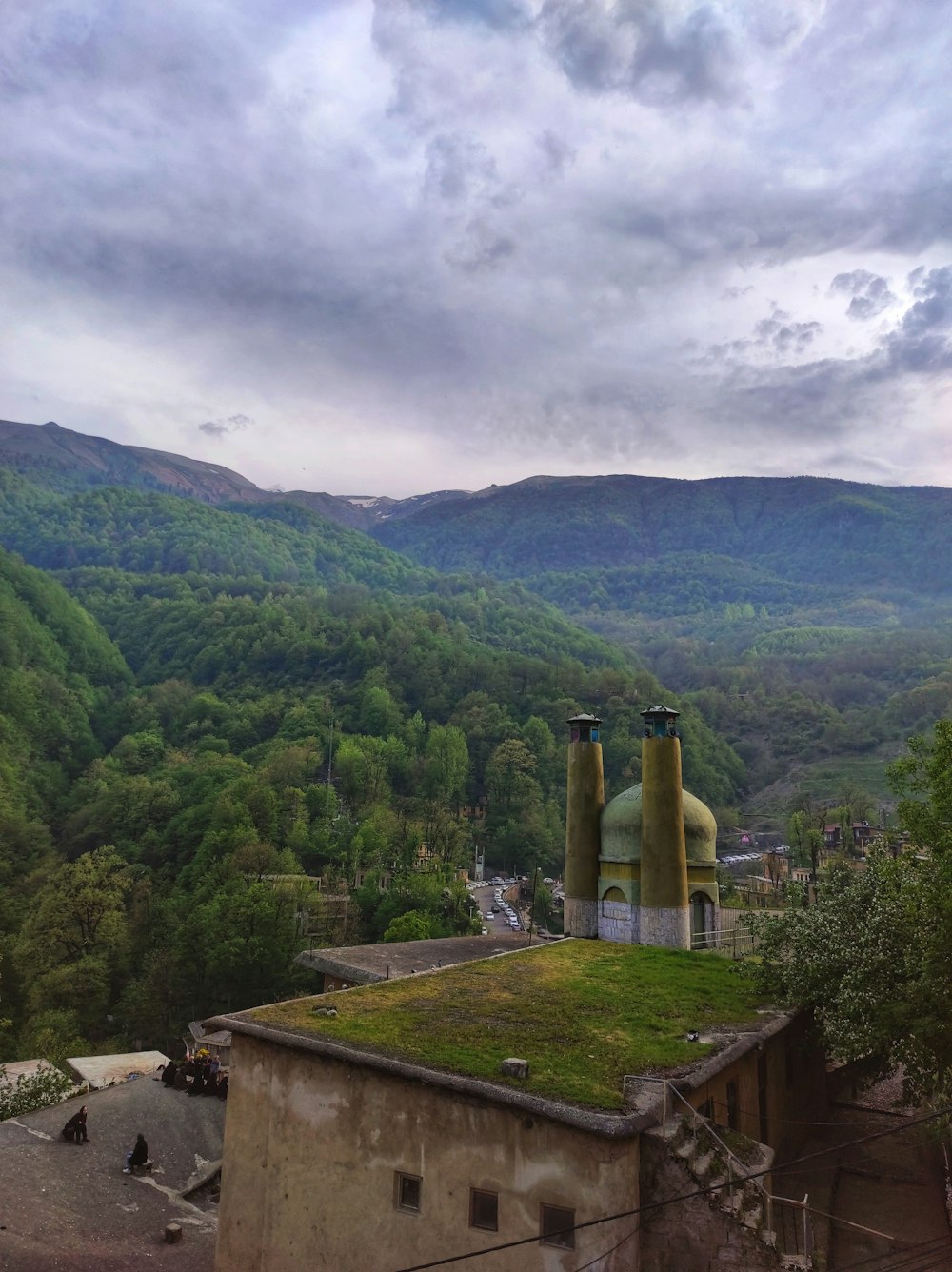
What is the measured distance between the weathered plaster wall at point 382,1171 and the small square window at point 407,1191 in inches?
3.7

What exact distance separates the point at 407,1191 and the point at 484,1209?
135 centimetres

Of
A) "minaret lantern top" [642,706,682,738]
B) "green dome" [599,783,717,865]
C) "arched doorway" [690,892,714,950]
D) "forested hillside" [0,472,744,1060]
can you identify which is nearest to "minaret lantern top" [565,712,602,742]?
"green dome" [599,783,717,865]

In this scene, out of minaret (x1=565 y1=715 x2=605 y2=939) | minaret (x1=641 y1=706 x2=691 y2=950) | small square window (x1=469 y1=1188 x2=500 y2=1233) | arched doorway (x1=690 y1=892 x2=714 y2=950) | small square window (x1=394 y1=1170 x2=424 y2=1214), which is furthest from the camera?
minaret (x1=565 y1=715 x2=605 y2=939)

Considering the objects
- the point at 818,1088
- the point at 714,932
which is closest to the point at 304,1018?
the point at 818,1088

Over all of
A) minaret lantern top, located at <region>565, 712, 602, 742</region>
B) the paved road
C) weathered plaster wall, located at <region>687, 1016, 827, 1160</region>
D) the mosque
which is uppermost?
minaret lantern top, located at <region>565, 712, 602, 742</region>

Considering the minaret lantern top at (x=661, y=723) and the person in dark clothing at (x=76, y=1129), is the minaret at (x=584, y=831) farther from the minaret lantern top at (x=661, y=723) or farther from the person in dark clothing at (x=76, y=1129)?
the person in dark clothing at (x=76, y=1129)

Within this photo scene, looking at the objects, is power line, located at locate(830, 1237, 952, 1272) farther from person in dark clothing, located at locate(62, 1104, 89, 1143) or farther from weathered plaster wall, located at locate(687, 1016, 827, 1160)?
person in dark clothing, located at locate(62, 1104, 89, 1143)

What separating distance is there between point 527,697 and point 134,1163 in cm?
10200

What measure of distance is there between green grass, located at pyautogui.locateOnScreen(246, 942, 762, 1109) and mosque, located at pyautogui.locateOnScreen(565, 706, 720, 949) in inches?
119

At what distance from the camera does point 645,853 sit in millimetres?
26203

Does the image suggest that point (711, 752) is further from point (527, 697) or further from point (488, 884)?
point (488, 884)

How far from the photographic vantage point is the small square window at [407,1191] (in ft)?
44.1

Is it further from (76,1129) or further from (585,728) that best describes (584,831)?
(76,1129)

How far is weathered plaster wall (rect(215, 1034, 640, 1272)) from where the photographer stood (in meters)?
12.2
